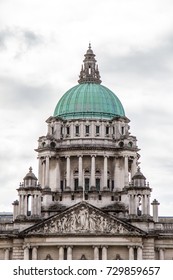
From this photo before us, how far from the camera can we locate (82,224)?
67375 millimetres

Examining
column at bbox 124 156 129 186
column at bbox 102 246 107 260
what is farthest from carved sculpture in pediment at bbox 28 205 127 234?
column at bbox 124 156 129 186

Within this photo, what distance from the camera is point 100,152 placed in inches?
3105

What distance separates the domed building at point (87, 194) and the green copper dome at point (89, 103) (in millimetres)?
121

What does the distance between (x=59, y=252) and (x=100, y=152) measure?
16249mm

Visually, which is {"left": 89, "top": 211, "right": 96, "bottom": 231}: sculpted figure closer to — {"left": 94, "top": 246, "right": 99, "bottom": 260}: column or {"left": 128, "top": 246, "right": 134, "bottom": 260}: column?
{"left": 94, "top": 246, "right": 99, "bottom": 260}: column

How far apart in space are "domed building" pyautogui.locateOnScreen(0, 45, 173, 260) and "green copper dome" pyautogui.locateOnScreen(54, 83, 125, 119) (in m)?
0.12

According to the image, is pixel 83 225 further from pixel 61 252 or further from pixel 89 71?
pixel 89 71

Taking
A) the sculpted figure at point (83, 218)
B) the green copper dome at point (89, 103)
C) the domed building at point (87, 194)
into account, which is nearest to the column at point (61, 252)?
the domed building at point (87, 194)

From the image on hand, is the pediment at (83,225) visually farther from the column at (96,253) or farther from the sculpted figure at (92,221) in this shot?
the column at (96,253)

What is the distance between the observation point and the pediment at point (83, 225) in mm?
66938
